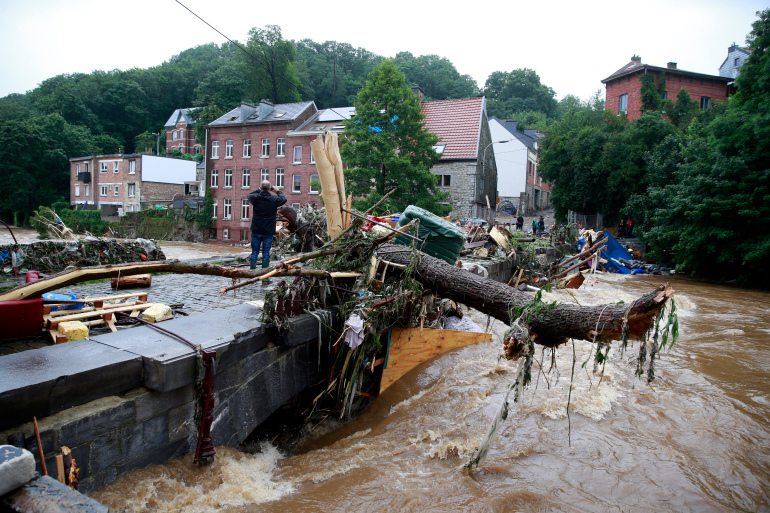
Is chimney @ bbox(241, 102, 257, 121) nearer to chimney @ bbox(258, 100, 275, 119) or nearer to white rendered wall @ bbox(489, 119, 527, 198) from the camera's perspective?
chimney @ bbox(258, 100, 275, 119)

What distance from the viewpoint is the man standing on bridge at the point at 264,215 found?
7680mm

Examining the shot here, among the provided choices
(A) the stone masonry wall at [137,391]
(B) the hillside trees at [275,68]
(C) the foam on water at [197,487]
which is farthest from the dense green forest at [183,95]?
(C) the foam on water at [197,487]

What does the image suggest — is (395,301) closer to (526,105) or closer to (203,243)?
(203,243)

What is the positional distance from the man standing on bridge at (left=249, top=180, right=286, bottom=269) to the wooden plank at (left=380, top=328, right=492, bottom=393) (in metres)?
2.75

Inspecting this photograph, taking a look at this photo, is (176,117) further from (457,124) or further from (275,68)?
(457,124)

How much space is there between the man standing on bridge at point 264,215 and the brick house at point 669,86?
37.6 metres

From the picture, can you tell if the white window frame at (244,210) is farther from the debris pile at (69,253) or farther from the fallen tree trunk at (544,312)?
the fallen tree trunk at (544,312)

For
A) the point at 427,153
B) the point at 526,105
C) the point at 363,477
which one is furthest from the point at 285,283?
the point at 526,105

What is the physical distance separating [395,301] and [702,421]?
4.25 m

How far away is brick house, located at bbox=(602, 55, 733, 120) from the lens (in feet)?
122

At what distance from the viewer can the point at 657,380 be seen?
738 cm

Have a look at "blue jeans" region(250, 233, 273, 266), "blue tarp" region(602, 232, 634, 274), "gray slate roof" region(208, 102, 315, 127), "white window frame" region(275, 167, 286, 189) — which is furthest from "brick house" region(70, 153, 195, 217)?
"blue jeans" region(250, 233, 273, 266)

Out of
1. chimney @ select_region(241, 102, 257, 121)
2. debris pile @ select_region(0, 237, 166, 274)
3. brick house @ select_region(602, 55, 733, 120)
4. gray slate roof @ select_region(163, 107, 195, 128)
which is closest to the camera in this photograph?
debris pile @ select_region(0, 237, 166, 274)

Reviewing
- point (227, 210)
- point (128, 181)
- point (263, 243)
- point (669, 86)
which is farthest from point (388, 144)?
point (128, 181)
